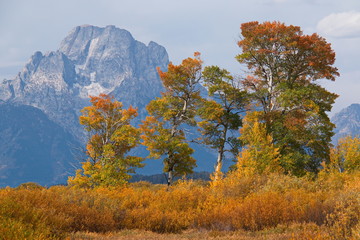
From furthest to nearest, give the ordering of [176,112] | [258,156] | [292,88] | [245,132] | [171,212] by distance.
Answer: [176,112], [292,88], [245,132], [258,156], [171,212]

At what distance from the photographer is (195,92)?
32594 mm

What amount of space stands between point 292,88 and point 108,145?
54.8 ft

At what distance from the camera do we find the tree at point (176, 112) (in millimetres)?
30859

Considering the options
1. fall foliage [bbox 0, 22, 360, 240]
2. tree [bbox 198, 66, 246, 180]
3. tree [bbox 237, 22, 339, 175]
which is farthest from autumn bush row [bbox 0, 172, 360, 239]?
tree [bbox 198, 66, 246, 180]

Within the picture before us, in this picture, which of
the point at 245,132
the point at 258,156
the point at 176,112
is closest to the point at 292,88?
the point at 245,132

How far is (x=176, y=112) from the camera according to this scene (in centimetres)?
3225

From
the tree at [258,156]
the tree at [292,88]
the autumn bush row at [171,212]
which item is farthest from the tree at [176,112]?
the autumn bush row at [171,212]

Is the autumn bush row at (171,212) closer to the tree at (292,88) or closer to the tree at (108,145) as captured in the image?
the tree at (108,145)

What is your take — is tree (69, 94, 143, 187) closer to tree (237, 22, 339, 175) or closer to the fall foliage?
the fall foliage

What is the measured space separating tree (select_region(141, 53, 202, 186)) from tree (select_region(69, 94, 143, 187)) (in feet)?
7.37

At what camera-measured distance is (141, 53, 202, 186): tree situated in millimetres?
30859

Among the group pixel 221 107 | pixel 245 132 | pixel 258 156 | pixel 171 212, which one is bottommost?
pixel 171 212

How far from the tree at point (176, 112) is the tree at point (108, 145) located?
2.25 m

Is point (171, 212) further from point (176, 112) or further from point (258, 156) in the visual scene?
point (176, 112)
